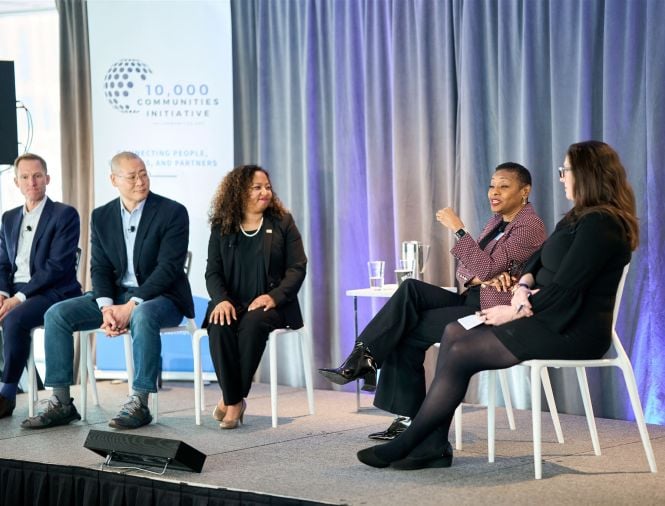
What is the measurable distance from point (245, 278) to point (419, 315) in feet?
3.41

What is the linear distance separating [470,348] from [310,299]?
2.33m

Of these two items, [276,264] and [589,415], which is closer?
[589,415]

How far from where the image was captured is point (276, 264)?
4.68 metres

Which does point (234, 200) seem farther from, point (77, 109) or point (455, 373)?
point (77, 109)

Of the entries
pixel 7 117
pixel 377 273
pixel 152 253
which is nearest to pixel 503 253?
pixel 377 273

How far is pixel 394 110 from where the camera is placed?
5.21 m

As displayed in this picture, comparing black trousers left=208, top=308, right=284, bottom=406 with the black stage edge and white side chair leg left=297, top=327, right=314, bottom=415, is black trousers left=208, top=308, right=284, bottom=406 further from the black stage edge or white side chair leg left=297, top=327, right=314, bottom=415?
the black stage edge

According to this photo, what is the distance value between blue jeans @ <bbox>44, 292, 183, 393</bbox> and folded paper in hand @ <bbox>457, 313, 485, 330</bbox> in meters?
1.56

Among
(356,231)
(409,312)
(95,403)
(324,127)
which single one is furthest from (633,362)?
(95,403)

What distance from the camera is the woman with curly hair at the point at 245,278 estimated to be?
4.42 m

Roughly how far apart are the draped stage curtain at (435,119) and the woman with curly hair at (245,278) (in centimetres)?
78

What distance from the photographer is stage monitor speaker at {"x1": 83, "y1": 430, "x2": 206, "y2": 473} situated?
3373mm

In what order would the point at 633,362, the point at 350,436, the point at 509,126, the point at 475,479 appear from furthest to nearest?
the point at 509,126 < the point at 633,362 < the point at 350,436 < the point at 475,479

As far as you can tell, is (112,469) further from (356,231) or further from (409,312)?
(356,231)
